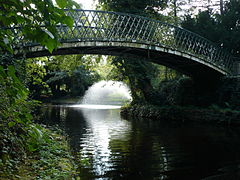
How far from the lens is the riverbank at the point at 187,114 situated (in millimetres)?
15945

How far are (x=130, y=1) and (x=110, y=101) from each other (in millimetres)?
22055

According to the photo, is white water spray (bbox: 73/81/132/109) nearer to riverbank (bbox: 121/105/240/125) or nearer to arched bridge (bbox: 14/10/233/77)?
riverbank (bbox: 121/105/240/125)

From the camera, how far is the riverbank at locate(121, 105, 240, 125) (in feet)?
52.3

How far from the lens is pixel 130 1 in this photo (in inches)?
786

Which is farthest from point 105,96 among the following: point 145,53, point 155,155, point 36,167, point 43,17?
point 43,17

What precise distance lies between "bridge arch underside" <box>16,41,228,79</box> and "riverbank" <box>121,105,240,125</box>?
333cm

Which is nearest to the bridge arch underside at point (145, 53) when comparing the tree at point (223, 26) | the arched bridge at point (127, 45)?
the arched bridge at point (127, 45)

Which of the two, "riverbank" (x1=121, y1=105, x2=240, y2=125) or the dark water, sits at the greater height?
"riverbank" (x1=121, y1=105, x2=240, y2=125)

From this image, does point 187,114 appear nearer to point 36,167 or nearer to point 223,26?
point 223,26

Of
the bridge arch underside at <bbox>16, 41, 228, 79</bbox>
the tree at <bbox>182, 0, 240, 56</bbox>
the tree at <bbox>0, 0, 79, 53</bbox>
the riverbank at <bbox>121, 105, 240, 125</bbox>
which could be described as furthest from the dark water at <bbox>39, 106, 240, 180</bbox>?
the tree at <bbox>182, 0, 240, 56</bbox>

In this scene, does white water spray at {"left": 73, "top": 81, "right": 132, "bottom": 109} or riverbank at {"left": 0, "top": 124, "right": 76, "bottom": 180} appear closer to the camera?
riverbank at {"left": 0, "top": 124, "right": 76, "bottom": 180}

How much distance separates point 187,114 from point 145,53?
243 inches

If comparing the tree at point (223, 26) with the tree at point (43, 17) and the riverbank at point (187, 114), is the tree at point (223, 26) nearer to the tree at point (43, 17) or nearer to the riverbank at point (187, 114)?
the riverbank at point (187, 114)

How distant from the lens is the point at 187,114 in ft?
61.9
